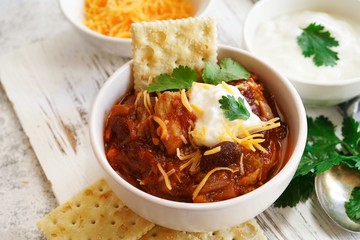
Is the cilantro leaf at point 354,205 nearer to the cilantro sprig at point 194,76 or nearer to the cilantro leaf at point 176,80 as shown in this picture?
the cilantro sprig at point 194,76

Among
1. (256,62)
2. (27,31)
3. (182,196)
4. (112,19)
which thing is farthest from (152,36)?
(27,31)

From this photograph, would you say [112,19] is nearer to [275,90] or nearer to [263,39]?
[263,39]

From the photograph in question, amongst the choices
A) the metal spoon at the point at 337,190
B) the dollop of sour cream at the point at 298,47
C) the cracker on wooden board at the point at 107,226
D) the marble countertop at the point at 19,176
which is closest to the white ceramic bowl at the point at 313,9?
the dollop of sour cream at the point at 298,47

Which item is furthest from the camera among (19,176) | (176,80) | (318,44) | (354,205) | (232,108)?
(318,44)

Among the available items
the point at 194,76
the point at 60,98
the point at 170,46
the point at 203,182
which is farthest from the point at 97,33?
the point at 203,182

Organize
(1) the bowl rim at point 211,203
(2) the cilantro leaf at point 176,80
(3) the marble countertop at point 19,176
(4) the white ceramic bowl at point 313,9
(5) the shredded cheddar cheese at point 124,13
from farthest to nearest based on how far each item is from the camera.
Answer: (5) the shredded cheddar cheese at point 124,13 → (4) the white ceramic bowl at point 313,9 → (3) the marble countertop at point 19,176 → (2) the cilantro leaf at point 176,80 → (1) the bowl rim at point 211,203

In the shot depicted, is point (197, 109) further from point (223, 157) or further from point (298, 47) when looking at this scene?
point (298, 47)
